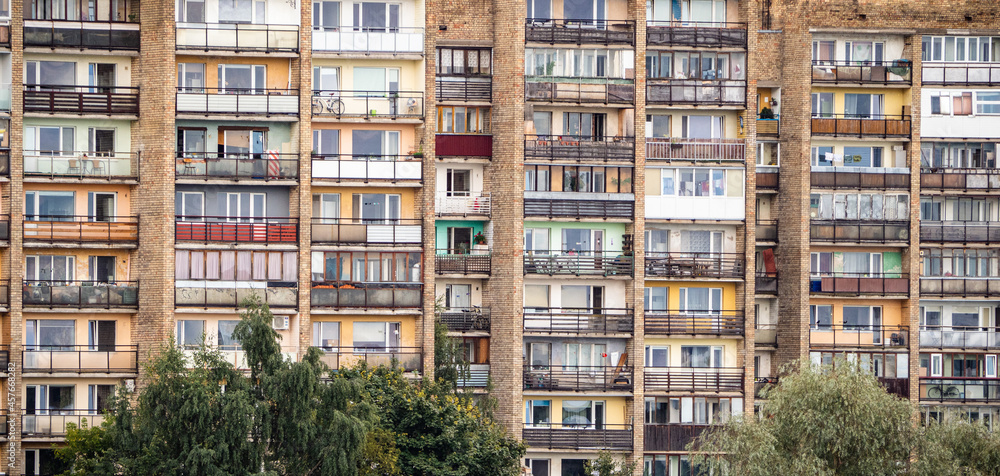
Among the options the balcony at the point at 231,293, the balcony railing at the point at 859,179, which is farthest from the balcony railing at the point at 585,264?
the balcony at the point at 231,293

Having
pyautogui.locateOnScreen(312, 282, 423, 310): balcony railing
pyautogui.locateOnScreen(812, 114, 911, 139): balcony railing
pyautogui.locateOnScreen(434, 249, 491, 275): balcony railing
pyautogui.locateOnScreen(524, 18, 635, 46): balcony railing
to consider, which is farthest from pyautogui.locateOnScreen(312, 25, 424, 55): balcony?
pyautogui.locateOnScreen(812, 114, 911, 139): balcony railing

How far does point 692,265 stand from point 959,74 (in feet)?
60.2

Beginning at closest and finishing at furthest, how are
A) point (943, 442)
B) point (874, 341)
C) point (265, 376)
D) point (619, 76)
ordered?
1. point (265, 376)
2. point (943, 442)
3. point (619, 76)
4. point (874, 341)

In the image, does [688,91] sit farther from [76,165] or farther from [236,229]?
[76,165]

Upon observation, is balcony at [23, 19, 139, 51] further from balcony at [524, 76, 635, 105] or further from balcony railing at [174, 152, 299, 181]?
balcony at [524, 76, 635, 105]

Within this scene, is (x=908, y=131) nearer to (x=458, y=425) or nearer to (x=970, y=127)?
(x=970, y=127)

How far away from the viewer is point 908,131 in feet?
333

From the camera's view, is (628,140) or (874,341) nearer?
(628,140)

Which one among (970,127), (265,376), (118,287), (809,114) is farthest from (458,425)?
(970,127)

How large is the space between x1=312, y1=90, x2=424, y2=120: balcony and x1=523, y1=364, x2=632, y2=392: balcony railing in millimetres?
13939

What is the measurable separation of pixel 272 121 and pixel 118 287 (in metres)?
10.2

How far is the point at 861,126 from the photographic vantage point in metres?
101

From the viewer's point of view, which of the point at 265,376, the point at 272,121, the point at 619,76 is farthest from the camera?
the point at 619,76

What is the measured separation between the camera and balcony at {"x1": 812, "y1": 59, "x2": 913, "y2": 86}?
101 m
